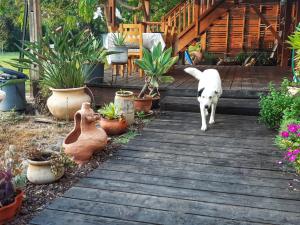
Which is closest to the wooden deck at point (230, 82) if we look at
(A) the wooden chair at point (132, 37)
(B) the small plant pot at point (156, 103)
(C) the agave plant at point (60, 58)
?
(B) the small plant pot at point (156, 103)

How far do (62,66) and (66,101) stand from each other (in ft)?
1.71

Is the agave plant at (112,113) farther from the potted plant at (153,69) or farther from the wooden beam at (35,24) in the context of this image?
the wooden beam at (35,24)

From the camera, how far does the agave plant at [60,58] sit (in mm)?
4688

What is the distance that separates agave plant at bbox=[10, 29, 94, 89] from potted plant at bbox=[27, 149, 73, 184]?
217 centimetres

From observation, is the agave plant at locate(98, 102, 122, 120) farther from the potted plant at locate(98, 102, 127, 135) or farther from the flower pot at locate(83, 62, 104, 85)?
the flower pot at locate(83, 62, 104, 85)

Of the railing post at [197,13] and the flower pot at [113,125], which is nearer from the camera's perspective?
the flower pot at [113,125]

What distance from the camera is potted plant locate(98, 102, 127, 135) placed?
413 centimetres

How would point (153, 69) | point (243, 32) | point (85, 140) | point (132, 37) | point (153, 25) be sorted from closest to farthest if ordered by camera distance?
point (85, 140) → point (153, 69) → point (132, 37) → point (153, 25) → point (243, 32)

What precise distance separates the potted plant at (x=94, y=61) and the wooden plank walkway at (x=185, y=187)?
1.64 metres

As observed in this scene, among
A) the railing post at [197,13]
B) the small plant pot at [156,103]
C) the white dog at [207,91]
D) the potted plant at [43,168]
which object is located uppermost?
the railing post at [197,13]

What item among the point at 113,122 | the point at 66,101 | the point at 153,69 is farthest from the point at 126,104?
the point at 66,101

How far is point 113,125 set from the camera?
4125mm

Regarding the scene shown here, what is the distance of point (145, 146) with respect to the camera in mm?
3770

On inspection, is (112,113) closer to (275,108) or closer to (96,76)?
(96,76)
